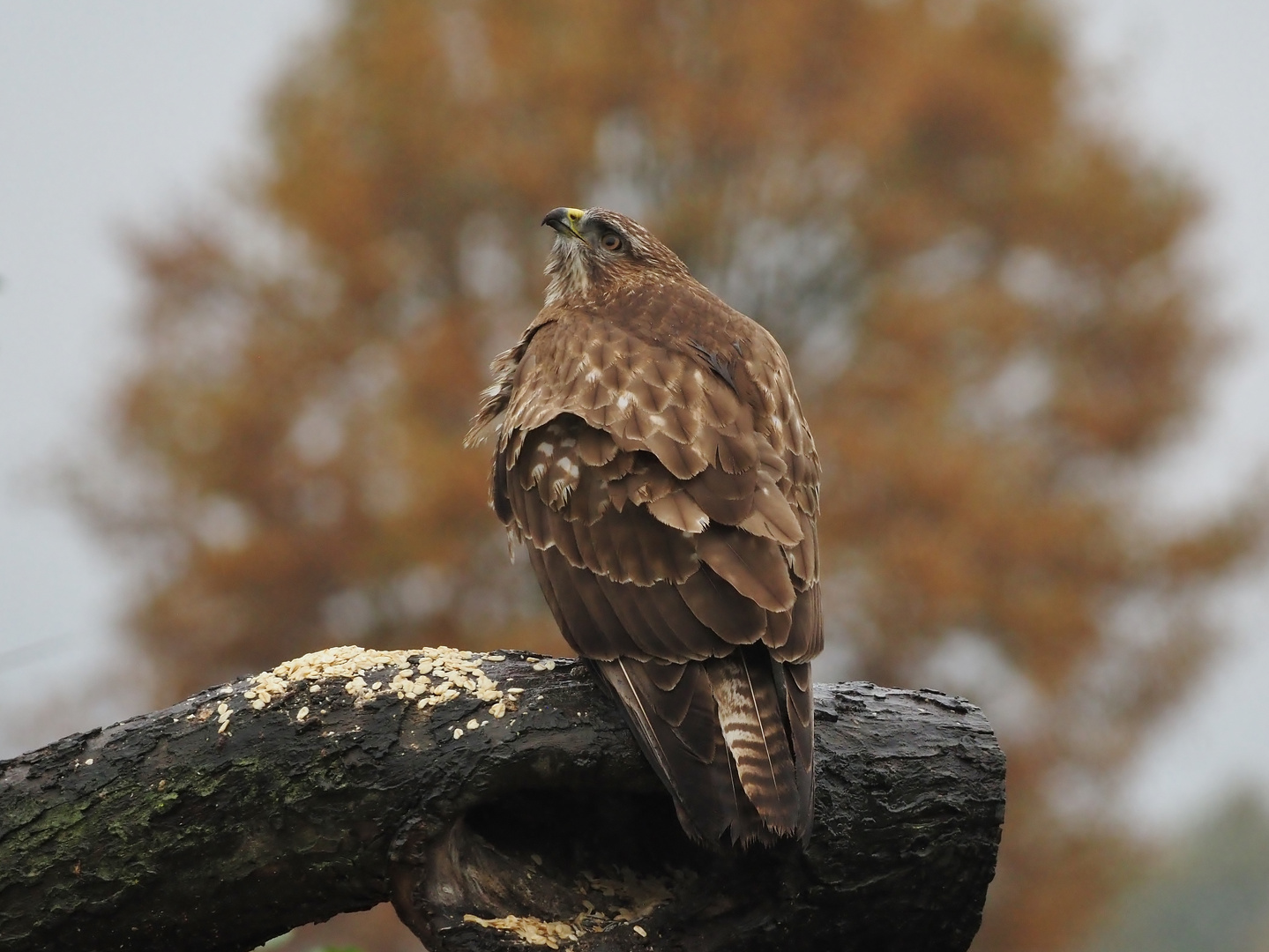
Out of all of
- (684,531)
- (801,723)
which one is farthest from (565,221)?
(801,723)

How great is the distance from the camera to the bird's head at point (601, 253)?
4.96 meters

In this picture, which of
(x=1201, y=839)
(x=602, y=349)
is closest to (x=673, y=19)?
(x=602, y=349)

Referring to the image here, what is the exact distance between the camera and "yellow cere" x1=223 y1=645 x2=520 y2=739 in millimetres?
3527

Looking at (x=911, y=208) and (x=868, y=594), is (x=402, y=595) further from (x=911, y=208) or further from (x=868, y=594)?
(x=911, y=208)

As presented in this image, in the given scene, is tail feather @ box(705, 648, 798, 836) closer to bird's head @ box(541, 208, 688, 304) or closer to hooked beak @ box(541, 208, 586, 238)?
bird's head @ box(541, 208, 688, 304)

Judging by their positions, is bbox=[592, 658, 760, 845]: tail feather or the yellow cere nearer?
bbox=[592, 658, 760, 845]: tail feather

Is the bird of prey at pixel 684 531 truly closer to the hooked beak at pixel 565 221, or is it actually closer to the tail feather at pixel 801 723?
the tail feather at pixel 801 723

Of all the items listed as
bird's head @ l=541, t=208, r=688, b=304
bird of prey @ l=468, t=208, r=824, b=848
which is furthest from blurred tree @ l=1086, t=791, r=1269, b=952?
bird of prey @ l=468, t=208, r=824, b=848

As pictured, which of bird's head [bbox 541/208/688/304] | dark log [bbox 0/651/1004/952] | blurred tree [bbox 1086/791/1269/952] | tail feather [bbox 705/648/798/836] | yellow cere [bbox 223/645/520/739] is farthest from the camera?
blurred tree [bbox 1086/791/1269/952]

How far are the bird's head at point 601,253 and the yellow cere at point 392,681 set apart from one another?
1.71m

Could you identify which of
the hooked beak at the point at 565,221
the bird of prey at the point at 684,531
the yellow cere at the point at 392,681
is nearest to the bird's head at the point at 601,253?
the hooked beak at the point at 565,221

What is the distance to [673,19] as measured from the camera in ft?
49.7

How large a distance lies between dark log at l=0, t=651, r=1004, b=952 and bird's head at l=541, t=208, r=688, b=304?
69.5 inches

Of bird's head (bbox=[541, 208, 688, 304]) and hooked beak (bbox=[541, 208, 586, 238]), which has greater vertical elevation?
hooked beak (bbox=[541, 208, 586, 238])
